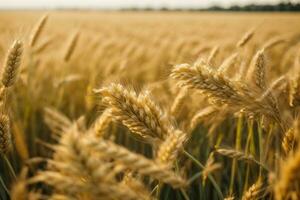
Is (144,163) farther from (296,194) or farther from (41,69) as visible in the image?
(41,69)

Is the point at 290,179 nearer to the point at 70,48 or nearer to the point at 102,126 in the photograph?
the point at 102,126

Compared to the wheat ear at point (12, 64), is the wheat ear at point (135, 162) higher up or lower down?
lower down

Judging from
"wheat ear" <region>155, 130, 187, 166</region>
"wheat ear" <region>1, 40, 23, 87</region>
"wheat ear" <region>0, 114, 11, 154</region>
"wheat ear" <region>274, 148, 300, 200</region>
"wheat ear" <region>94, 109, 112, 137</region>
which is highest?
"wheat ear" <region>1, 40, 23, 87</region>

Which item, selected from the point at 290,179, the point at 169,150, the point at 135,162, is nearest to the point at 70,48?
the point at 169,150

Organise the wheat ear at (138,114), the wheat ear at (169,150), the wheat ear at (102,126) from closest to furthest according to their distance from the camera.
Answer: the wheat ear at (169,150) < the wheat ear at (138,114) < the wheat ear at (102,126)

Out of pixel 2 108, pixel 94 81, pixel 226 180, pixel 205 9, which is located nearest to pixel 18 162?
pixel 94 81

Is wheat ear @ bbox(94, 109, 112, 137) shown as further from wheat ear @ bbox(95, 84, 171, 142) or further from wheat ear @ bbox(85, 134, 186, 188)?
wheat ear @ bbox(85, 134, 186, 188)

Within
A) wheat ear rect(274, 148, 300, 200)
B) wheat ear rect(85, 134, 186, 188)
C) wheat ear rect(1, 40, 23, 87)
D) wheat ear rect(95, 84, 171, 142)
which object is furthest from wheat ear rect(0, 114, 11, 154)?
wheat ear rect(274, 148, 300, 200)

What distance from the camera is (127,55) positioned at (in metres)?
3.97

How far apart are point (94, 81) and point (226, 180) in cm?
123

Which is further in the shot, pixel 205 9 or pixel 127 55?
pixel 205 9

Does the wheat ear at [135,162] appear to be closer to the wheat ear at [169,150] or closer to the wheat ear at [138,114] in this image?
the wheat ear at [169,150]

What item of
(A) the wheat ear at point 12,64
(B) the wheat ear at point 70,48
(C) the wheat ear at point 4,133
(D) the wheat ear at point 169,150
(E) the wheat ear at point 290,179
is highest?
(B) the wheat ear at point 70,48

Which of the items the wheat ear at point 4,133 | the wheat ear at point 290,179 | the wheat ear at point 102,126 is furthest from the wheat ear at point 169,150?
the wheat ear at point 4,133
